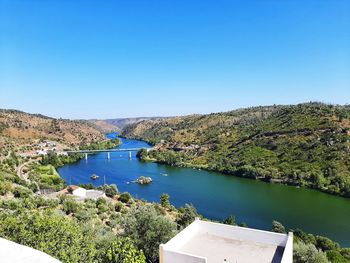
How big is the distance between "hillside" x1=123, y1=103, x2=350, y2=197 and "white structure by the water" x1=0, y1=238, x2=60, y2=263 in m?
50.0

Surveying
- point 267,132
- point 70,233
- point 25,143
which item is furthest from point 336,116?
point 25,143

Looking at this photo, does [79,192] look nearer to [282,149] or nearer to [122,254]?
[122,254]

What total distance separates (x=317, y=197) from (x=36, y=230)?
46.1 metres

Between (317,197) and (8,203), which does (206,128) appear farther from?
(8,203)

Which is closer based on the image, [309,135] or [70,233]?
[70,233]

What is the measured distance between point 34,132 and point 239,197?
76.4 m

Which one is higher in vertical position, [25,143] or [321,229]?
[25,143]

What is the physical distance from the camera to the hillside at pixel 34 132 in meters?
88.4

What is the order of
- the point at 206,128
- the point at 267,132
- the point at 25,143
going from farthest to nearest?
the point at 206,128 → the point at 25,143 → the point at 267,132

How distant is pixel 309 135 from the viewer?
67250 mm

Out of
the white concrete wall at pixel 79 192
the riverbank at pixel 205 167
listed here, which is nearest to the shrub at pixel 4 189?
the white concrete wall at pixel 79 192

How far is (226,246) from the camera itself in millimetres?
13414

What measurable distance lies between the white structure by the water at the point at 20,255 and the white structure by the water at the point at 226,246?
223 inches

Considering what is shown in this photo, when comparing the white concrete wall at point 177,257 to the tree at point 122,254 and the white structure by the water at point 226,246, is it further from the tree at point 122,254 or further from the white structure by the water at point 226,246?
the tree at point 122,254
